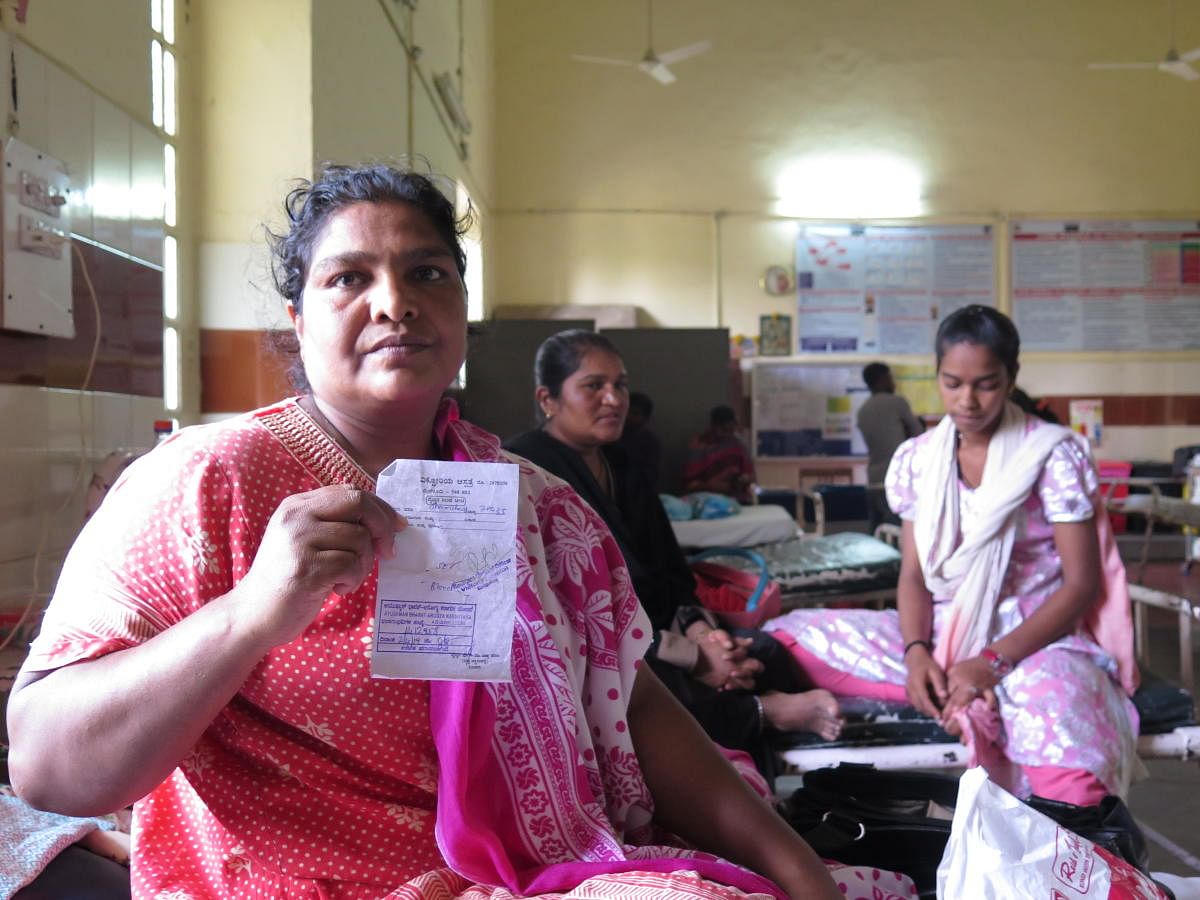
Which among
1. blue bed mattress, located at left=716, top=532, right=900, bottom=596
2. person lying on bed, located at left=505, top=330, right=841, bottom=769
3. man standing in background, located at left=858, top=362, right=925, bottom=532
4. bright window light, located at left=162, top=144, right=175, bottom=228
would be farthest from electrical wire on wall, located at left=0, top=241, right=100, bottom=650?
man standing in background, located at left=858, top=362, right=925, bottom=532

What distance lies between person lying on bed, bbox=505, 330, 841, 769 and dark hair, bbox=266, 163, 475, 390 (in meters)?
1.32

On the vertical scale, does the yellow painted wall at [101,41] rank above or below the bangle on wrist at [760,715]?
above

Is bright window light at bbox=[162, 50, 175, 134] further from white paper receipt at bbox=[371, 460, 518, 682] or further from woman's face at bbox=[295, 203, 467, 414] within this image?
white paper receipt at bbox=[371, 460, 518, 682]

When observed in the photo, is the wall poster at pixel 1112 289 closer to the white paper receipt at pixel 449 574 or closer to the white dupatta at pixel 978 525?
the white dupatta at pixel 978 525

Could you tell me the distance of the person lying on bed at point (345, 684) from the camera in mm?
946

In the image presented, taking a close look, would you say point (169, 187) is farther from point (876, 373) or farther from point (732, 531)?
point (876, 373)

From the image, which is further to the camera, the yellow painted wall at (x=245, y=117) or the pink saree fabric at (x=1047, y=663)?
the yellow painted wall at (x=245, y=117)

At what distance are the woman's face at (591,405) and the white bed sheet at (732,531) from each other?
7.61 feet

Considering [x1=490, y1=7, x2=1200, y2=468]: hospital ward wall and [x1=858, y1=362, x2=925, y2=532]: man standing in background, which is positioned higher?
[x1=490, y1=7, x2=1200, y2=468]: hospital ward wall

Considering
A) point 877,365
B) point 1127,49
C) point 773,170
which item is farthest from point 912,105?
point 877,365

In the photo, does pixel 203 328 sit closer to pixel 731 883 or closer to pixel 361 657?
pixel 361 657

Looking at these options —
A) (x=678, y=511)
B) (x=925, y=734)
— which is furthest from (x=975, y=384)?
(x=678, y=511)

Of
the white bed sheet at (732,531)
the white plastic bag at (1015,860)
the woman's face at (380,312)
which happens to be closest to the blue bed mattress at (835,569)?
the white bed sheet at (732,531)

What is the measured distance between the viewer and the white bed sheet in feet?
16.7
